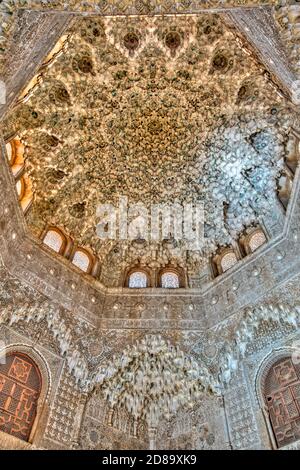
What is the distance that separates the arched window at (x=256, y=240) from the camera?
28.0 ft

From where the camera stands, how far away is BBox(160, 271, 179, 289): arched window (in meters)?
9.33

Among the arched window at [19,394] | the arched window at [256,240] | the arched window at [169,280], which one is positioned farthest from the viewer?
the arched window at [169,280]

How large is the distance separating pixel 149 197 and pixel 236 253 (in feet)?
8.73

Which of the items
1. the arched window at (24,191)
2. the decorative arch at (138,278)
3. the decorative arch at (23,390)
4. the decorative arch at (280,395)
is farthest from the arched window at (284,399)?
the arched window at (24,191)

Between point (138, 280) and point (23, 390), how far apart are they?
12.5ft

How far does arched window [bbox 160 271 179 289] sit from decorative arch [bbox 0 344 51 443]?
3503mm

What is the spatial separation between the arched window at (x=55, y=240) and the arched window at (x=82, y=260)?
16.7 inches

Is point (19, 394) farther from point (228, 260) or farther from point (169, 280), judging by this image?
point (228, 260)

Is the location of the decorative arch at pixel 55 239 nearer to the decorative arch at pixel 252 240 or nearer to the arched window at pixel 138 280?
the arched window at pixel 138 280

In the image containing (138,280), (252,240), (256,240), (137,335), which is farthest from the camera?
(138,280)

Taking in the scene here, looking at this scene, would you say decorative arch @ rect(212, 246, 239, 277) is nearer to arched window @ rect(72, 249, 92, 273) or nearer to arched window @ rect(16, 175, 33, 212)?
arched window @ rect(72, 249, 92, 273)

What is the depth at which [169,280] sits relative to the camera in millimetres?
9469

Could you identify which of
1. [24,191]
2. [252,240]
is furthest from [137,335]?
[24,191]

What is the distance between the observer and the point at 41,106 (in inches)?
320
